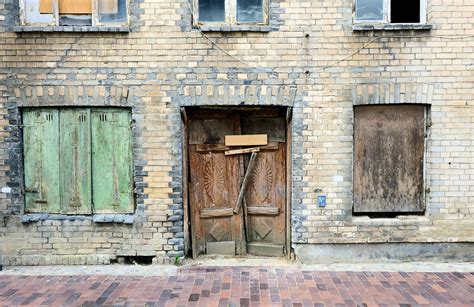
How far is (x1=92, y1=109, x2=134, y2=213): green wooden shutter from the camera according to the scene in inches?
235

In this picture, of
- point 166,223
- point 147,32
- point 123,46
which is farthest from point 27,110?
point 166,223

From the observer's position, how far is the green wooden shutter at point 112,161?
5961 mm

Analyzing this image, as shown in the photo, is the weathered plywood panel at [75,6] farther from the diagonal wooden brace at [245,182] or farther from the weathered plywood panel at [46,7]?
the diagonal wooden brace at [245,182]

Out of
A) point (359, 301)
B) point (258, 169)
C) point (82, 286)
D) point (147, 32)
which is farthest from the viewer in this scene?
point (258, 169)

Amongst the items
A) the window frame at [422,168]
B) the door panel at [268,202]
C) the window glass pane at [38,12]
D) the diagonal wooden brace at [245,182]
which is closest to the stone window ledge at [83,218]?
the diagonal wooden brace at [245,182]

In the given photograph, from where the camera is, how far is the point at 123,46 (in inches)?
230

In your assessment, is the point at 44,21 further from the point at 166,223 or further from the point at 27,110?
the point at 166,223

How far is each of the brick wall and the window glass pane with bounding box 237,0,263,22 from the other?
287mm

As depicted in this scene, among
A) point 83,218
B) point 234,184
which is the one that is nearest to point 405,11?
point 234,184

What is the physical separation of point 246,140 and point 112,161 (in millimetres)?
2033

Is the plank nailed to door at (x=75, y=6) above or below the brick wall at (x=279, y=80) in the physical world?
above

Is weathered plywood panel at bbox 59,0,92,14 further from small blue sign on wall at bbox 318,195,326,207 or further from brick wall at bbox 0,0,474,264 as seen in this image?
small blue sign on wall at bbox 318,195,326,207

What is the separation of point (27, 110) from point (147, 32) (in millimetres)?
2109

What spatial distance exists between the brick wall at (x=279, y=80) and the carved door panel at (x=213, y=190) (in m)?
0.46
